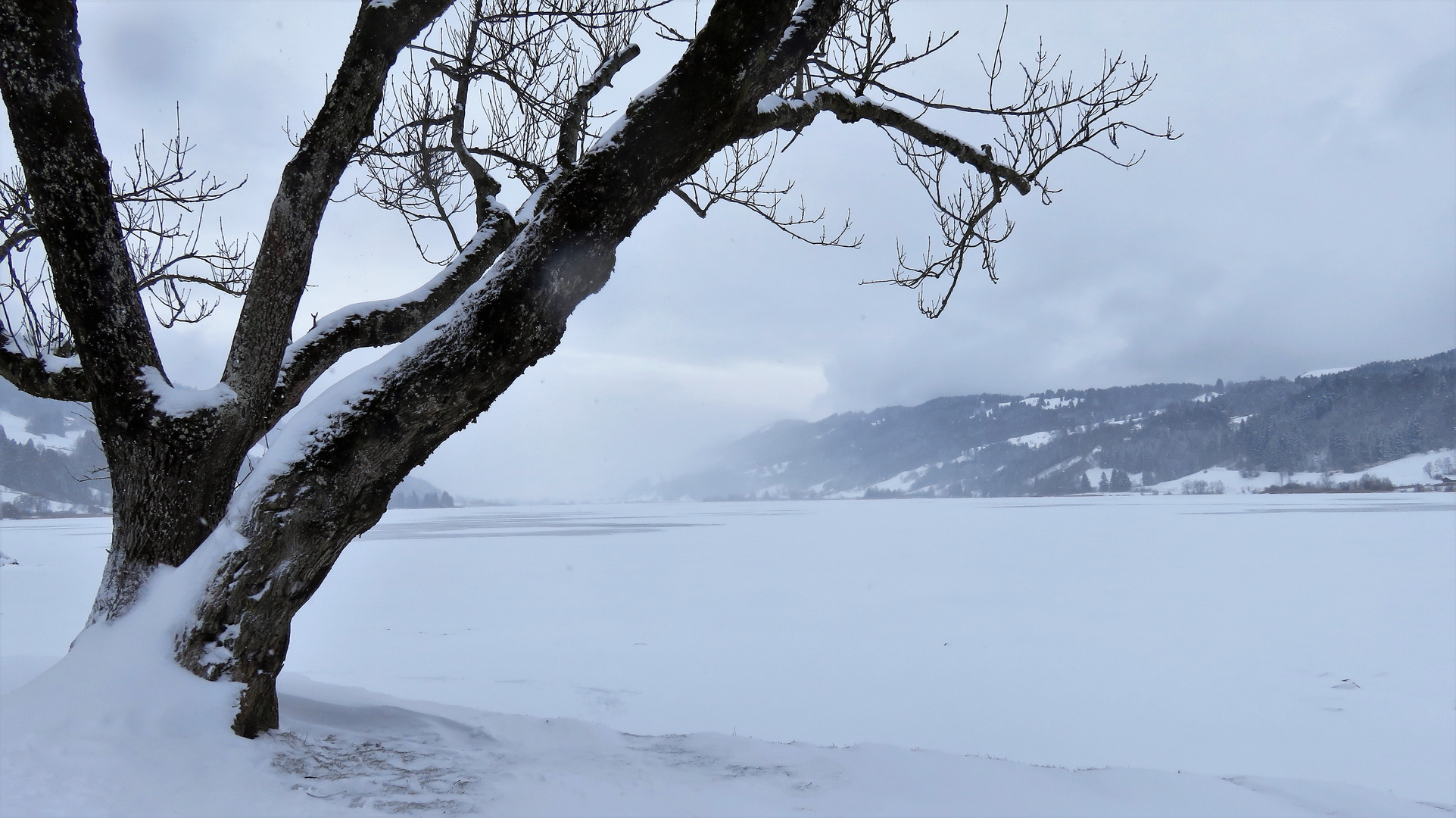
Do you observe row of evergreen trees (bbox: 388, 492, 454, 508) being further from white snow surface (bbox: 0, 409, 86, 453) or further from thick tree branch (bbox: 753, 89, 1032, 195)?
thick tree branch (bbox: 753, 89, 1032, 195)

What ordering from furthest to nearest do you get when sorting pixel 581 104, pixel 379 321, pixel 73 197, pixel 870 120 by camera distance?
pixel 581 104 → pixel 870 120 → pixel 379 321 → pixel 73 197

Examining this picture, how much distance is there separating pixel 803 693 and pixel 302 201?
648 centimetres

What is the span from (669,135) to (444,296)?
2.06 metres

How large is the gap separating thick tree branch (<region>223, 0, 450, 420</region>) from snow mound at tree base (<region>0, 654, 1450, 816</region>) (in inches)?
55.6

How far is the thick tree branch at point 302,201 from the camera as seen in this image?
3609mm

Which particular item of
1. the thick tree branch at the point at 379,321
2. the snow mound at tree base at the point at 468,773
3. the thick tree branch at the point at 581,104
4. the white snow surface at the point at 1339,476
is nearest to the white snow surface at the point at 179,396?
the thick tree branch at the point at 379,321

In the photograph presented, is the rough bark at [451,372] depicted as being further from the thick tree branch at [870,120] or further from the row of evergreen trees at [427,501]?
the row of evergreen trees at [427,501]

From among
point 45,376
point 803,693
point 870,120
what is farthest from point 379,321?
point 803,693

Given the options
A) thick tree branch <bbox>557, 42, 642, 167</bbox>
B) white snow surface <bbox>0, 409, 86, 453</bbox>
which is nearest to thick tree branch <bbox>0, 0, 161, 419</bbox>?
thick tree branch <bbox>557, 42, 642, 167</bbox>

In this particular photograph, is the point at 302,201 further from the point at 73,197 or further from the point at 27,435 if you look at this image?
the point at 27,435

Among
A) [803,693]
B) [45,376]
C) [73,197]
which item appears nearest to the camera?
[73,197]

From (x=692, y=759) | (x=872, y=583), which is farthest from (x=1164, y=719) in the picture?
(x=872, y=583)

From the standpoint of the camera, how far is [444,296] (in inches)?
181

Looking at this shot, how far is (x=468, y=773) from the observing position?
3.22 metres
